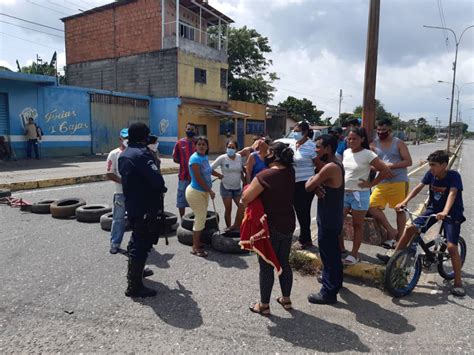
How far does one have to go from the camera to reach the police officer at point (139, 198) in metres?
3.60

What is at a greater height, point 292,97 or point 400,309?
point 292,97

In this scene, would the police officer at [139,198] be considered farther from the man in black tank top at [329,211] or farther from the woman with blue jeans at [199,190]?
the man in black tank top at [329,211]

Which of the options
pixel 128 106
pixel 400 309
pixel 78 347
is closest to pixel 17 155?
pixel 128 106

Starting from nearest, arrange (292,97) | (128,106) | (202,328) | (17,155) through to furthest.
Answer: (202,328) → (17,155) → (128,106) → (292,97)

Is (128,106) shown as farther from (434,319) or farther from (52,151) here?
(434,319)

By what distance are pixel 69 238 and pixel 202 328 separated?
331cm

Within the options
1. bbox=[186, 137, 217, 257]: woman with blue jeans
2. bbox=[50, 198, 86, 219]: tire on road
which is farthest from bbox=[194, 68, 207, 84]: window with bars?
bbox=[186, 137, 217, 257]: woman with blue jeans

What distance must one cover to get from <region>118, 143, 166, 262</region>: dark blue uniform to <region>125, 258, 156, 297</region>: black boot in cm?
7

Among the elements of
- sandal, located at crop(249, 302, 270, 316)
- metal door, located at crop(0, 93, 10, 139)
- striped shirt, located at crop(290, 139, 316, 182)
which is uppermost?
metal door, located at crop(0, 93, 10, 139)

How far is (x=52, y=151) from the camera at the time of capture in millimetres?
17328

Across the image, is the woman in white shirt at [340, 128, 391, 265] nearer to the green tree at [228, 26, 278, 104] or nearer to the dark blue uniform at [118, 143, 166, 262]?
the dark blue uniform at [118, 143, 166, 262]

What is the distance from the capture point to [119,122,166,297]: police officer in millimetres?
3598

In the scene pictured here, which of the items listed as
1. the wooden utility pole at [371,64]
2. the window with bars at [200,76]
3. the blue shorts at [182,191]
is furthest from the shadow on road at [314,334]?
the window with bars at [200,76]

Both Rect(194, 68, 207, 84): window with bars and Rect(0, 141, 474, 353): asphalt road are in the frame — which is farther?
Rect(194, 68, 207, 84): window with bars
